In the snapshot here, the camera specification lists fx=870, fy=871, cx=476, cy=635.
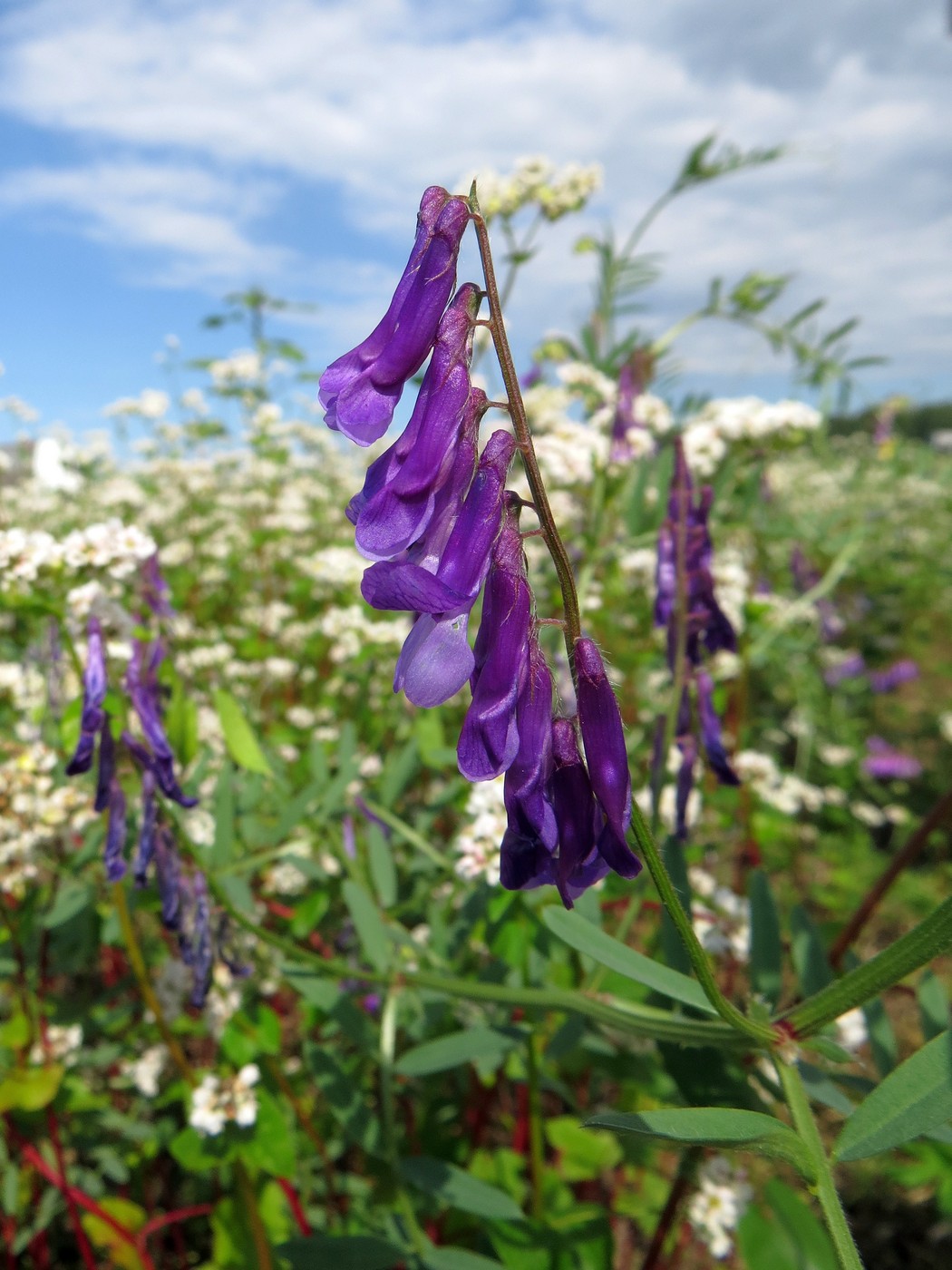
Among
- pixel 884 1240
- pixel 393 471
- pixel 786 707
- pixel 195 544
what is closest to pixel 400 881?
pixel 884 1240

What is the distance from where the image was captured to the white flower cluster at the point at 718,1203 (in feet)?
5.95

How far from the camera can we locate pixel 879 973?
89 centimetres

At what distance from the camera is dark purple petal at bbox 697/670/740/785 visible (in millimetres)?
1714

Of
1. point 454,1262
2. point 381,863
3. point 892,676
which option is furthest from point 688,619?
point 892,676

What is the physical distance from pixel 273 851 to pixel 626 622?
2375 millimetres

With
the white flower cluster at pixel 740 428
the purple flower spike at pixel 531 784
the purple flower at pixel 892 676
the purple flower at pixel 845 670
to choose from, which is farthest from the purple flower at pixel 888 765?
the purple flower spike at pixel 531 784

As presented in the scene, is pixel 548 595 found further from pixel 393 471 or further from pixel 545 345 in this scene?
pixel 393 471

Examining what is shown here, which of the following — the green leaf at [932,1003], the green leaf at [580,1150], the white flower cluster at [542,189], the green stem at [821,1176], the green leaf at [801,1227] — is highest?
the white flower cluster at [542,189]

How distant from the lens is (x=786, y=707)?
5.67 meters

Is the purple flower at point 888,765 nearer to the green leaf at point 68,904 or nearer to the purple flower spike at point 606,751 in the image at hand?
the green leaf at point 68,904

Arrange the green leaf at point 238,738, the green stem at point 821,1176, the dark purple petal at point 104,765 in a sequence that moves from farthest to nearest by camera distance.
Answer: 1. the green leaf at point 238,738
2. the dark purple petal at point 104,765
3. the green stem at point 821,1176

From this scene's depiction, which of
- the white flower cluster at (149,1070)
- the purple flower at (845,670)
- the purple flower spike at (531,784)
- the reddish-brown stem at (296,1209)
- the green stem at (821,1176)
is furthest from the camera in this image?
the purple flower at (845,670)

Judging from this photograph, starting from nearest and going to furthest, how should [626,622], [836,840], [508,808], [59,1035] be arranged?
[508,808] < [59,1035] < [626,622] < [836,840]

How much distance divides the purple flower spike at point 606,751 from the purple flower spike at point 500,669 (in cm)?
6
